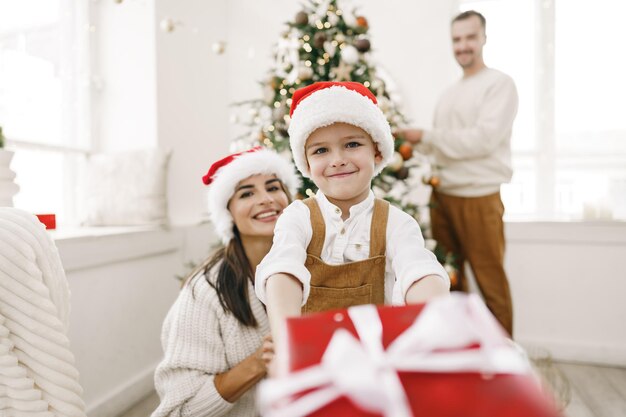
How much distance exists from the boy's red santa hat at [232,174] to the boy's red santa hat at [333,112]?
2.00 ft

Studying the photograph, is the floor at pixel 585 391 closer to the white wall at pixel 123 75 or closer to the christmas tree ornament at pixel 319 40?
the white wall at pixel 123 75

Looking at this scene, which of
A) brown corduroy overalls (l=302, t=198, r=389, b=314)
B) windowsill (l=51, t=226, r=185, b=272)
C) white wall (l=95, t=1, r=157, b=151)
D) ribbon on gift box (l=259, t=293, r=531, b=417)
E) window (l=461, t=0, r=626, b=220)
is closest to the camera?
ribbon on gift box (l=259, t=293, r=531, b=417)

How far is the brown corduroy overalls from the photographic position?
81 centimetres

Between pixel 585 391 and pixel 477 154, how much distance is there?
4.92 feet

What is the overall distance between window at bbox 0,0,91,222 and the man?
2.07 meters

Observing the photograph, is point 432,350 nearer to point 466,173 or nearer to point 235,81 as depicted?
point 466,173

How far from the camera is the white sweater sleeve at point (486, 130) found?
7.96 feet

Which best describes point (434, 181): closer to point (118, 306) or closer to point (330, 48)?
point (330, 48)

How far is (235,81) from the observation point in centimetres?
364

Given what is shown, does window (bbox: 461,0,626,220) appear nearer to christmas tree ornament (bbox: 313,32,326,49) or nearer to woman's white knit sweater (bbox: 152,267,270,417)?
Result: christmas tree ornament (bbox: 313,32,326,49)

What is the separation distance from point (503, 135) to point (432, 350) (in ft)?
7.80

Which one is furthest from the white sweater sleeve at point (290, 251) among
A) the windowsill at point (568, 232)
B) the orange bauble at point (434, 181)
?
the windowsill at point (568, 232)

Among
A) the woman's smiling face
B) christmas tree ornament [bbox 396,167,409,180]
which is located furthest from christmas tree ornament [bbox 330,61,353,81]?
the woman's smiling face

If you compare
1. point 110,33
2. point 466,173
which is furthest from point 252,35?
point 466,173
